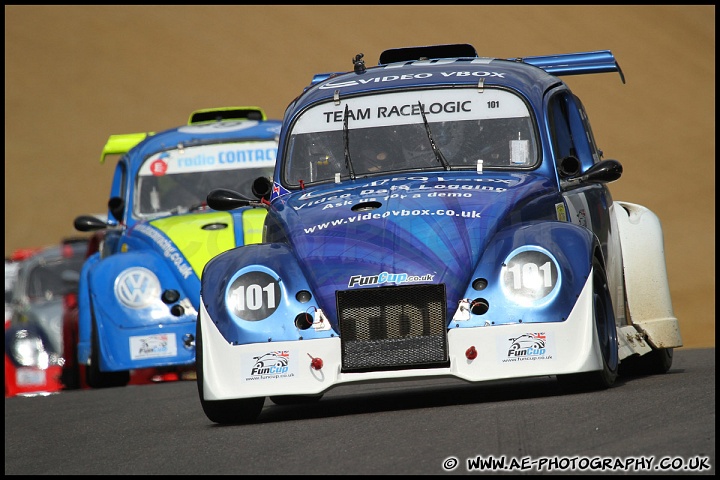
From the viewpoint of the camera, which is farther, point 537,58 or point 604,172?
point 537,58

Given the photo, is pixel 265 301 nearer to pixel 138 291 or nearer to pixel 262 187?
pixel 262 187

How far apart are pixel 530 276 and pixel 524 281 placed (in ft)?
0.13

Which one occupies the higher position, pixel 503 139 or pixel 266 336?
pixel 503 139

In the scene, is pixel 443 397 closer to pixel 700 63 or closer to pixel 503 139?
pixel 503 139

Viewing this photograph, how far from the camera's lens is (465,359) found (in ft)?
23.9

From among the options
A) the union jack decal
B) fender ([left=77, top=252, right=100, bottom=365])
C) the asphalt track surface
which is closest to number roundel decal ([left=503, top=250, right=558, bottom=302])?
the asphalt track surface

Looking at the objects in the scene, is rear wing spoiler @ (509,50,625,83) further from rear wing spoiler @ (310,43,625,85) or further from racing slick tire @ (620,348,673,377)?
racing slick tire @ (620,348,673,377)

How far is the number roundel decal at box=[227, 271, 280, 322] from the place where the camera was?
760 cm

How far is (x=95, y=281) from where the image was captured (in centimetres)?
1221

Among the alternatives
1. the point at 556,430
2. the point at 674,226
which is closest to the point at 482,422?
the point at 556,430

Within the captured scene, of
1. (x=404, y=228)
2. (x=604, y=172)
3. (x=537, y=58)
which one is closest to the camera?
(x=404, y=228)

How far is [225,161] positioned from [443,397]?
5.40 meters

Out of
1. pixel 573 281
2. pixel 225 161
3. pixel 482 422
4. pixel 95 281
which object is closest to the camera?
pixel 482 422

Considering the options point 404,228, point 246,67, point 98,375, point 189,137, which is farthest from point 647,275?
point 246,67
